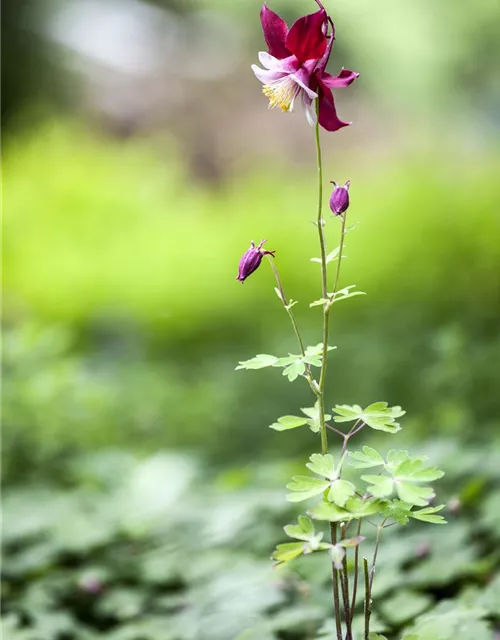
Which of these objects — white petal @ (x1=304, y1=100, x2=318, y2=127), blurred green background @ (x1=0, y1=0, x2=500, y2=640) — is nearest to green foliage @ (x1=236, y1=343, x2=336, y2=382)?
white petal @ (x1=304, y1=100, x2=318, y2=127)

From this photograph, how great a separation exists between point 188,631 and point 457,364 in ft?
3.04

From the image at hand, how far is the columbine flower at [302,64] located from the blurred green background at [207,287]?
598 millimetres

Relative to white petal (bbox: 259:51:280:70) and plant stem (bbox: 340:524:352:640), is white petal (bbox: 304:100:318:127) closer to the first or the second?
white petal (bbox: 259:51:280:70)

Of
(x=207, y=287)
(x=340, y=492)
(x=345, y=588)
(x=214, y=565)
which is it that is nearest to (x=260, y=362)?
→ (x=340, y=492)

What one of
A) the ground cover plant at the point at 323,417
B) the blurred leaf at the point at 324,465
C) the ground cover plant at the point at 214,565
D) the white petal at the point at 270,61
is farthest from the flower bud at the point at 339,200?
the ground cover plant at the point at 214,565

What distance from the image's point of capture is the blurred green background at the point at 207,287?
1304 mm

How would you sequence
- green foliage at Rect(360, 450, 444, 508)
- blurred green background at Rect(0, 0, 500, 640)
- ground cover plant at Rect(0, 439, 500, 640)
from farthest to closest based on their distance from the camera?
blurred green background at Rect(0, 0, 500, 640), ground cover plant at Rect(0, 439, 500, 640), green foliage at Rect(360, 450, 444, 508)

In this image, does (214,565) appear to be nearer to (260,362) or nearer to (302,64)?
(260,362)

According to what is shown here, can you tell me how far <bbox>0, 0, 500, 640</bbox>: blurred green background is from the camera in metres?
1.30

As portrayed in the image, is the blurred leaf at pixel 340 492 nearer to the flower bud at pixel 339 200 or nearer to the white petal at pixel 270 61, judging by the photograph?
the flower bud at pixel 339 200

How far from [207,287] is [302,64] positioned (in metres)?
2.42

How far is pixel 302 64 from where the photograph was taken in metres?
0.70

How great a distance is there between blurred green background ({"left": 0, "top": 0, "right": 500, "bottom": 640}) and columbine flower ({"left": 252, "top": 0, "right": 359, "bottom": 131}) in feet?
1.96

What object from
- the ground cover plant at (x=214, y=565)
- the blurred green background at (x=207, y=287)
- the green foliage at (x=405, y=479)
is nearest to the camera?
the green foliage at (x=405, y=479)
